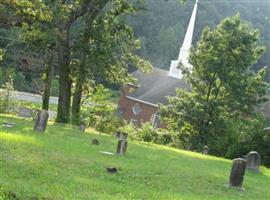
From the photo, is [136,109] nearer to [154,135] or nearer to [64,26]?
[154,135]

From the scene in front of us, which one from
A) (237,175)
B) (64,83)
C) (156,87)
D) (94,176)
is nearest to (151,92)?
(156,87)

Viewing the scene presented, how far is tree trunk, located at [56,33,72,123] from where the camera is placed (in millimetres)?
30266

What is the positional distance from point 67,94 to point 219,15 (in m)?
77.8

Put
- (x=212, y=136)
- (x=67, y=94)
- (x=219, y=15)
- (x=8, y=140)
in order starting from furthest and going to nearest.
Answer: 1. (x=219, y=15)
2. (x=212, y=136)
3. (x=67, y=94)
4. (x=8, y=140)

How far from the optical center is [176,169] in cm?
1577

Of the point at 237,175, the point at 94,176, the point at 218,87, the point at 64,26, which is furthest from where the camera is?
the point at 218,87

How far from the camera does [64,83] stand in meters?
31.4

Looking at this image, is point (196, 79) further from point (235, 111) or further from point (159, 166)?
point (159, 166)

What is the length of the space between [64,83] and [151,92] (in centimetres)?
3724

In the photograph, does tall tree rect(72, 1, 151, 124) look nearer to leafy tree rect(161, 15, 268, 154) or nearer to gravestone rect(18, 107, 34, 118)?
gravestone rect(18, 107, 34, 118)

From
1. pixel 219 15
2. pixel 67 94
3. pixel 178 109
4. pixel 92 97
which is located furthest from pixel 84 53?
pixel 219 15

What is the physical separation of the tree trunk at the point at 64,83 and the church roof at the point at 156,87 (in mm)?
33182

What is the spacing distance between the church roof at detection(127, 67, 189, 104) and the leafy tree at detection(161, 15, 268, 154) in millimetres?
25724

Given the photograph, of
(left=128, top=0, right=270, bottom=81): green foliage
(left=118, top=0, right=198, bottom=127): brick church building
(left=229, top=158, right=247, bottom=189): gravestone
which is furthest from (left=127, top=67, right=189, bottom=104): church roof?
(left=229, top=158, right=247, bottom=189): gravestone
